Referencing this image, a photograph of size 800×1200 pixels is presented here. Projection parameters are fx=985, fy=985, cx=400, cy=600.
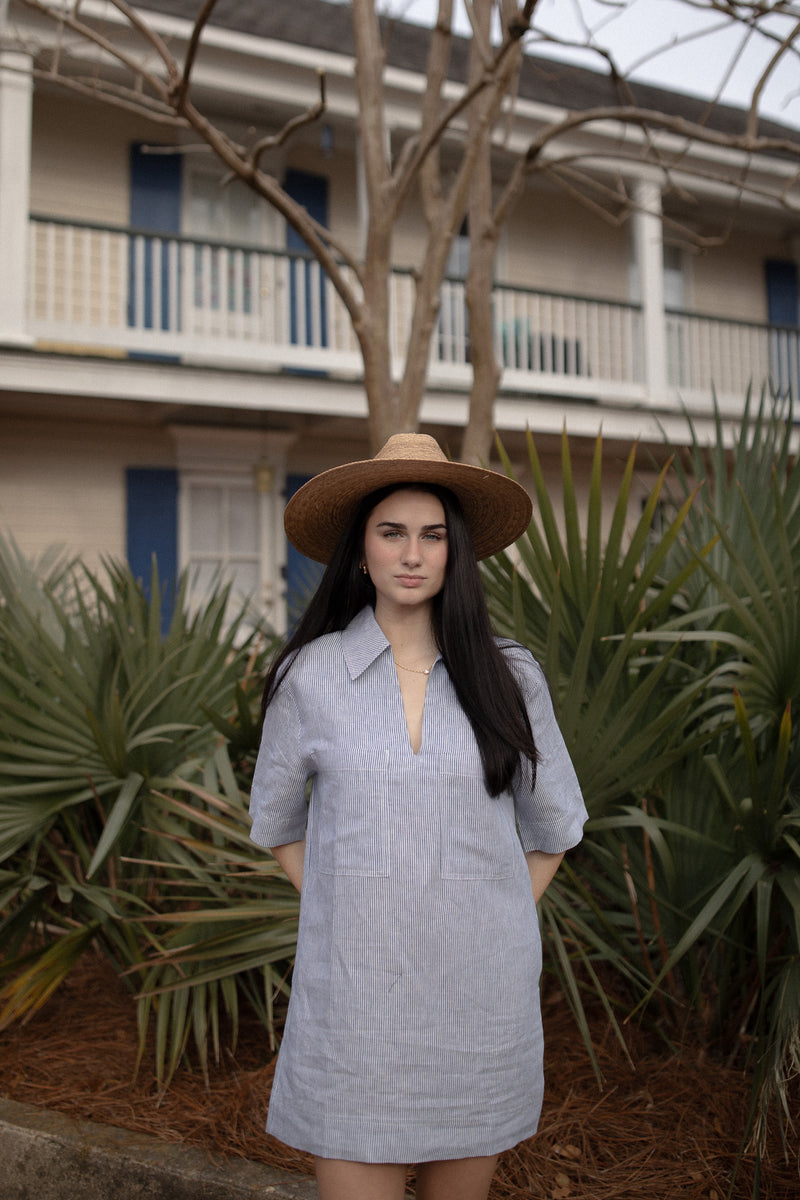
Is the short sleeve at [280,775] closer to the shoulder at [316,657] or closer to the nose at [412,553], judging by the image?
the shoulder at [316,657]

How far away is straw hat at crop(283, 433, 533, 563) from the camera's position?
1591 millimetres


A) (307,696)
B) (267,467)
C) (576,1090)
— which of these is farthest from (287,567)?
(307,696)

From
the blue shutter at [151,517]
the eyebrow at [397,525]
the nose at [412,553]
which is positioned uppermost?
the blue shutter at [151,517]

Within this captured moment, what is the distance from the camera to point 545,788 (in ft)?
5.08

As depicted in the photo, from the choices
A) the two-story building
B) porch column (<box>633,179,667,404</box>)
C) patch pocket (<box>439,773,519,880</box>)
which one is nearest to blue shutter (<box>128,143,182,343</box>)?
the two-story building

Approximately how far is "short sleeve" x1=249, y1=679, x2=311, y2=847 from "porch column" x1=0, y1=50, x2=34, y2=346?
639 cm

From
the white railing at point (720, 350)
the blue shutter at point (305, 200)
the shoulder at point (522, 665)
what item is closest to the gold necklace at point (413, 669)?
the shoulder at point (522, 665)

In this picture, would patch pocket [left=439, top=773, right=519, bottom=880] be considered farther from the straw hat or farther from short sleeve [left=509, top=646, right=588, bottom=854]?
the straw hat

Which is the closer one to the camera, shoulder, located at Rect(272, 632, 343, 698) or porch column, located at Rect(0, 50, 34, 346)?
shoulder, located at Rect(272, 632, 343, 698)

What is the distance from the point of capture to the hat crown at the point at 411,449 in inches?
62.5

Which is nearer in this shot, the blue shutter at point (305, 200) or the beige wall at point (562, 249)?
the blue shutter at point (305, 200)

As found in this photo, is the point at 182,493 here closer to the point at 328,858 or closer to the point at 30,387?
the point at 30,387

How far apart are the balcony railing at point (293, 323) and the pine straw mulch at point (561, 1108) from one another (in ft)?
18.4

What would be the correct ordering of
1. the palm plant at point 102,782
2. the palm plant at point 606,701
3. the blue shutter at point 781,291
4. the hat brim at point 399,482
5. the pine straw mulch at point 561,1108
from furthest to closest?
1. the blue shutter at point 781,291
2. the palm plant at point 102,782
3. the palm plant at point 606,701
4. the pine straw mulch at point 561,1108
5. the hat brim at point 399,482
